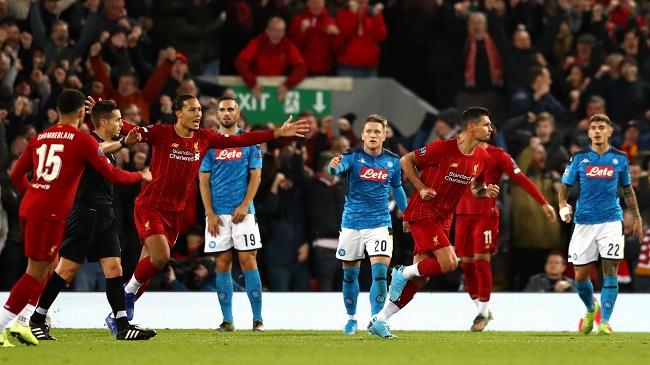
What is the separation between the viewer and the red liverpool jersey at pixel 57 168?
11.6 m

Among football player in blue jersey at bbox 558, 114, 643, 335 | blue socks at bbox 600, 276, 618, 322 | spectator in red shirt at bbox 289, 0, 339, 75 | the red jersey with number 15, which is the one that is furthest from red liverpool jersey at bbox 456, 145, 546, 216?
spectator in red shirt at bbox 289, 0, 339, 75

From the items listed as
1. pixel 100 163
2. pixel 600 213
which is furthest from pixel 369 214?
pixel 100 163

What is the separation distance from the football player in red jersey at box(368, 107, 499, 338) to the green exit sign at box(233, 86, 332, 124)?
7721 millimetres

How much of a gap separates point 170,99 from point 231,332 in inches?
214

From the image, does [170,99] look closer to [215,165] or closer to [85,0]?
[85,0]

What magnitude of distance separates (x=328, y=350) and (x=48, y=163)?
2715mm

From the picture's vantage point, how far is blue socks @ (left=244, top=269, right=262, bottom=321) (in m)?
14.8

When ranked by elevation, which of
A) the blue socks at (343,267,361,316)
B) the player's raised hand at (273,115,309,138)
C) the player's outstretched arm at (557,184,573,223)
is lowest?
the blue socks at (343,267,361,316)

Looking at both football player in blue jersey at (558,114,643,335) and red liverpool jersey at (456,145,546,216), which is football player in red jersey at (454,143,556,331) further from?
football player in blue jersey at (558,114,643,335)

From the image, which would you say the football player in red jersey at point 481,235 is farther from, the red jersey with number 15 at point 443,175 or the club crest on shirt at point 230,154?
the club crest on shirt at point 230,154

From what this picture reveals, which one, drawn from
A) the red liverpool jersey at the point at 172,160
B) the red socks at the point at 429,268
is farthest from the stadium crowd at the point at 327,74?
the red socks at the point at 429,268

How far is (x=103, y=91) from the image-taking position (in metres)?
19.2

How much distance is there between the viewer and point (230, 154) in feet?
48.9

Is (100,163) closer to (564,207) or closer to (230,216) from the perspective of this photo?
(230,216)
